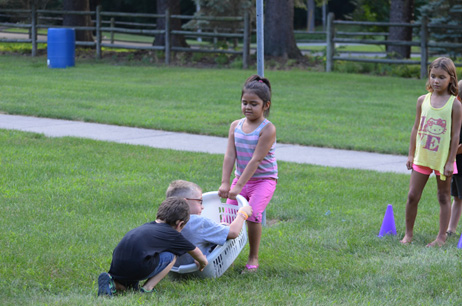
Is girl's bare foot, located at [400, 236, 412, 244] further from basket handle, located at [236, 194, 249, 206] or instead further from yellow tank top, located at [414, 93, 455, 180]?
basket handle, located at [236, 194, 249, 206]

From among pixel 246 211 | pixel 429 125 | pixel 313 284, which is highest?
pixel 429 125

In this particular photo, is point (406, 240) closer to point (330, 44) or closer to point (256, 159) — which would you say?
point (256, 159)

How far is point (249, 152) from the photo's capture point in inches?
191

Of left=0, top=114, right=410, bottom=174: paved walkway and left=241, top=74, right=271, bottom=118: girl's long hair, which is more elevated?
left=241, top=74, right=271, bottom=118: girl's long hair

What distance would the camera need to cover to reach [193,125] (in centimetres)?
1089

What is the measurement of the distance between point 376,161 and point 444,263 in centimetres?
406

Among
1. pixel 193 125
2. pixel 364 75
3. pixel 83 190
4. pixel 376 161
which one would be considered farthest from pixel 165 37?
pixel 83 190

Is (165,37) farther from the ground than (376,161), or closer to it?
farther from the ground

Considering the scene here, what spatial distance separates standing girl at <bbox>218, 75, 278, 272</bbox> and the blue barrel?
16.2m

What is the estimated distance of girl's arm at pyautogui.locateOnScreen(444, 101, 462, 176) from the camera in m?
5.19

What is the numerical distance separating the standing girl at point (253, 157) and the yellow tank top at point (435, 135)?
127 centimetres

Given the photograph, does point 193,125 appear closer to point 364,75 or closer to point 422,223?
point 422,223

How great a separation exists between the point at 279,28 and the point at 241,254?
1793cm

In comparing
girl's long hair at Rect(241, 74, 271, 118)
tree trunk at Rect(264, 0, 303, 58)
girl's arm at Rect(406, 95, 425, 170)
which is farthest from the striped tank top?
tree trunk at Rect(264, 0, 303, 58)
